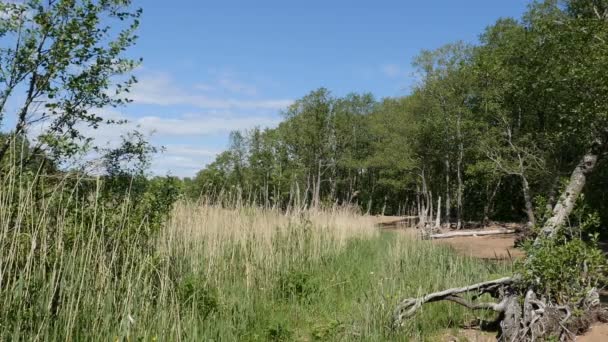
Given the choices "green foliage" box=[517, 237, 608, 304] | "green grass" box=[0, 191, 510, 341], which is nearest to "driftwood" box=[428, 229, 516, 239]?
"green grass" box=[0, 191, 510, 341]

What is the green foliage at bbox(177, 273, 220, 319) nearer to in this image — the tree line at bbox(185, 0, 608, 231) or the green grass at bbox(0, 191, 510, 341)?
the green grass at bbox(0, 191, 510, 341)

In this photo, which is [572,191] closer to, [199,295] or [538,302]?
[538,302]

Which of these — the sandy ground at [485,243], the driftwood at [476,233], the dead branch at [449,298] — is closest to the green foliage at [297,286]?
the dead branch at [449,298]

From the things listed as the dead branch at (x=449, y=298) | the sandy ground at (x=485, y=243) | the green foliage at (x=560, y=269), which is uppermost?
the green foliage at (x=560, y=269)

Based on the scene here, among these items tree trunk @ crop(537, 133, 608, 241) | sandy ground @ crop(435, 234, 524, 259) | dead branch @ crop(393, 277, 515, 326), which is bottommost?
sandy ground @ crop(435, 234, 524, 259)

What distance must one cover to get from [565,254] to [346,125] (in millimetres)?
Result: 39519

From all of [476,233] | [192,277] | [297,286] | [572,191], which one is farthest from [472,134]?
[192,277]

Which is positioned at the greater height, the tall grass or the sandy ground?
the tall grass

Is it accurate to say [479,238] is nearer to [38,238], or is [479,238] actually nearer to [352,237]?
[352,237]

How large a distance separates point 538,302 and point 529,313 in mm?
179

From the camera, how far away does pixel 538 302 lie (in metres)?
5.91

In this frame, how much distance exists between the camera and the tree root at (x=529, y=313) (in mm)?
5727

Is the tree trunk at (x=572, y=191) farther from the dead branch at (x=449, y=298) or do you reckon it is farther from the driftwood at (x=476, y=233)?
the driftwood at (x=476, y=233)

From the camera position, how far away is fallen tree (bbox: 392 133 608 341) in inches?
228
